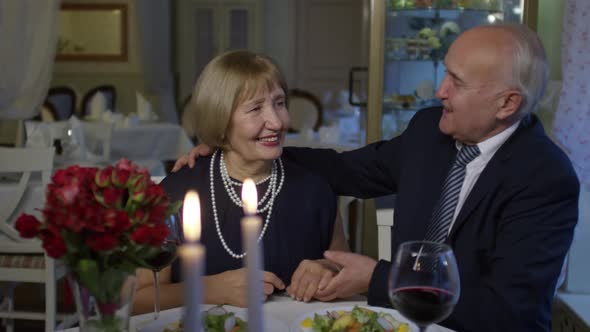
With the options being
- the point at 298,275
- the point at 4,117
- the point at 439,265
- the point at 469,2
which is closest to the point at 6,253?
the point at 4,117

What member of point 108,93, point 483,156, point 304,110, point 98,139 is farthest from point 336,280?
point 108,93

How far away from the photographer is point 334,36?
32.1 ft

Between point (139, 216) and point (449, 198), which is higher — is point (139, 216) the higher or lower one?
the higher one

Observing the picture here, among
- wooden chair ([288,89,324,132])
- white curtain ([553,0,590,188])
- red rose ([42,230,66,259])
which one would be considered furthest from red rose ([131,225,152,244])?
wooden chair ([288,89,324,132])

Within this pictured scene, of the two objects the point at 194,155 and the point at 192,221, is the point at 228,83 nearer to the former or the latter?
the point at 194,155

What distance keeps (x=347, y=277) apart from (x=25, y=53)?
10.5 ft

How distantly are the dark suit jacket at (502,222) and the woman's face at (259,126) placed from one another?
0.43m

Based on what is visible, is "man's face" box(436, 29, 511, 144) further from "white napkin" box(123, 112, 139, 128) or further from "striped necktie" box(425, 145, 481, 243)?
"white napkin" box(123, 112, 139, 128)

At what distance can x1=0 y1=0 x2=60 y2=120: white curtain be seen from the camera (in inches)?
161

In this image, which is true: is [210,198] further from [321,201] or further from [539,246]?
[539,246]

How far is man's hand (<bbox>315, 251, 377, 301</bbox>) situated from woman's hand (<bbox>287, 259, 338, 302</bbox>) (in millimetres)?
17

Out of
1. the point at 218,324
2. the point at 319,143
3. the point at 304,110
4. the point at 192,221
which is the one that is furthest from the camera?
the point at 304,110

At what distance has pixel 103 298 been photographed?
1.04 metres

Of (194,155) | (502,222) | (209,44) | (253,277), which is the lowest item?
(502,222)
